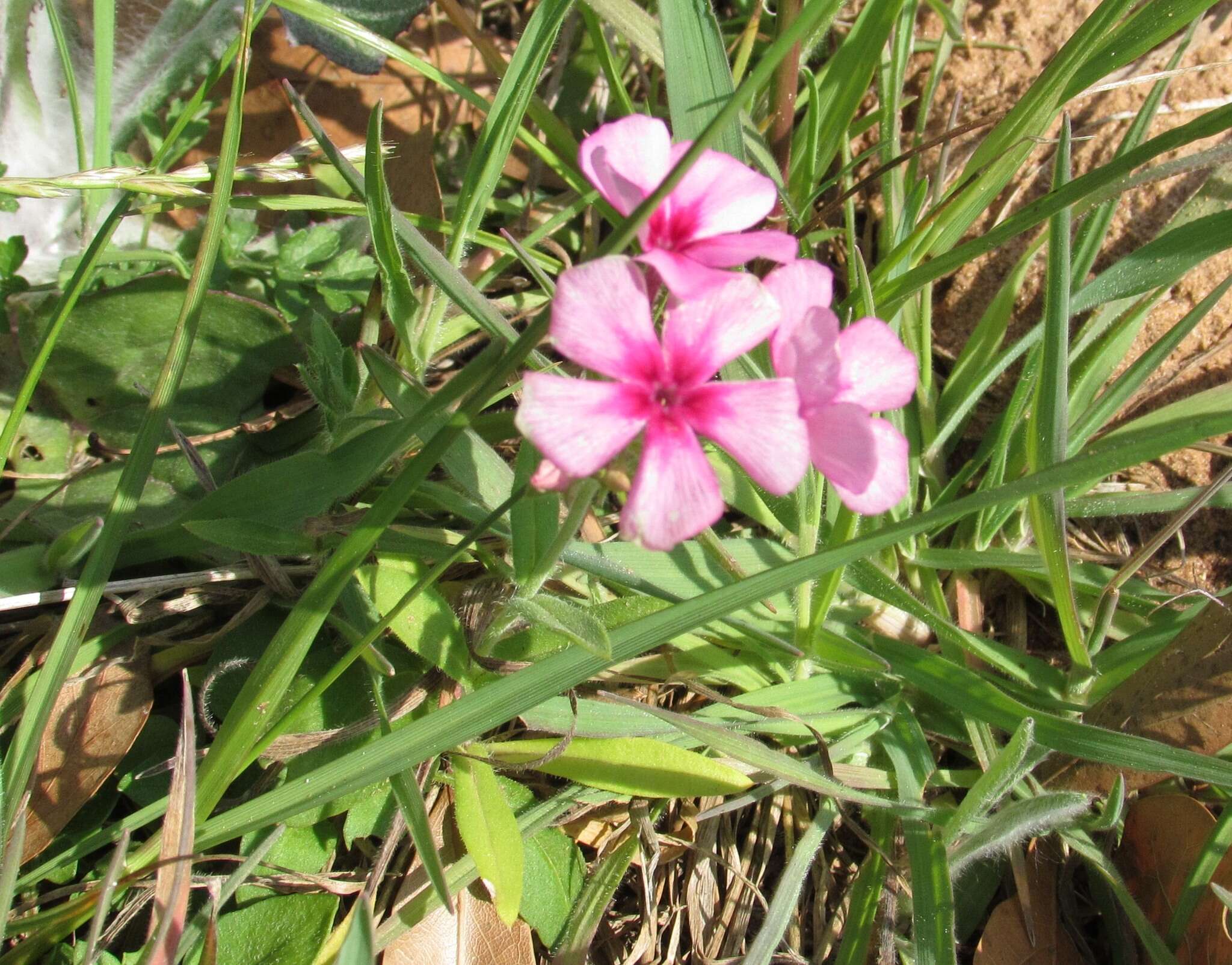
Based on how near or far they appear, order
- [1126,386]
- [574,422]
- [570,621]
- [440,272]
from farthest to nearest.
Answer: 1. [1126,386]
2. [440,272]
3. [570,621]
4. [574,422]

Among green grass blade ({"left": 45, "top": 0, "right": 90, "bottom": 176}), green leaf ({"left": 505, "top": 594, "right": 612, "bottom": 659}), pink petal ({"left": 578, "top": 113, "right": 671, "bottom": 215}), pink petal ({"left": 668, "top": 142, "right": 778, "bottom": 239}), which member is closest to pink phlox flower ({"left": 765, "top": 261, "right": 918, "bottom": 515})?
pink petal ({"left": 668, "top": 142, "right": 778, "bottom": 239})

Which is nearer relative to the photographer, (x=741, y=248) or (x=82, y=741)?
(x=741, y=248)

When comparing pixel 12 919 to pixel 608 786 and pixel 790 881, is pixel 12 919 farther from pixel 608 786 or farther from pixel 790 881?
pixel 790 881

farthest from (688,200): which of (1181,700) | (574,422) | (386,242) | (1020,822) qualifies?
(1181,700)

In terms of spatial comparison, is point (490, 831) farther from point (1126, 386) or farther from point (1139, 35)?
point (1139, 35)

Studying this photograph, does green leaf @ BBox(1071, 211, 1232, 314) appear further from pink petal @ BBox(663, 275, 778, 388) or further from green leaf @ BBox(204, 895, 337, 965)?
green leaf @ BBox(204, 895, 337, 965)

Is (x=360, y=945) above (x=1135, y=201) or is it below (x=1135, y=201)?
below
